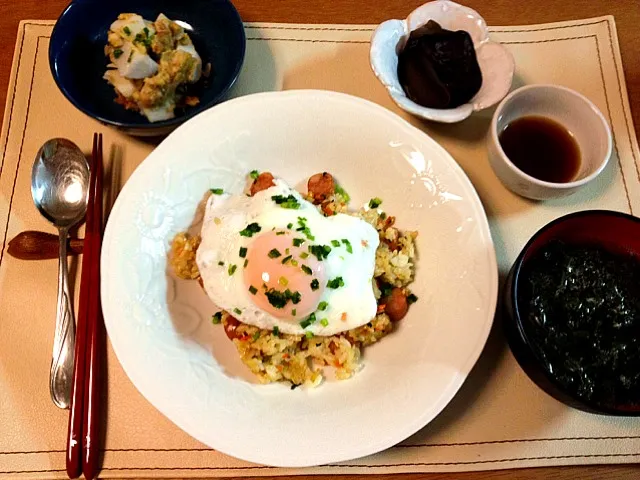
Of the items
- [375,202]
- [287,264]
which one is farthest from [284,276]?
[375,202]

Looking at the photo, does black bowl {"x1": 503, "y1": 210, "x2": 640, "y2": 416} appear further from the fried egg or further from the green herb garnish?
the green herb garnish

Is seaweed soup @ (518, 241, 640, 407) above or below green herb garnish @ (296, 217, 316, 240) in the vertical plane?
below

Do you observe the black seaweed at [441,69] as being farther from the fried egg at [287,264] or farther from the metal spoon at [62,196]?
the metal spoon at [62,196]

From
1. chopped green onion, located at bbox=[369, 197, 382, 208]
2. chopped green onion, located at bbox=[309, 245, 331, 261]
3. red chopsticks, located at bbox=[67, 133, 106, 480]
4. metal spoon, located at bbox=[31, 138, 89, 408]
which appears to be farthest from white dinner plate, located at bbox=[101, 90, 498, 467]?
chopped green onion, located at bbox=[309, 245, 331, 261]

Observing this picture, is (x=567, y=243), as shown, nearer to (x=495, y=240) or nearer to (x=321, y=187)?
(x=495, y=240)

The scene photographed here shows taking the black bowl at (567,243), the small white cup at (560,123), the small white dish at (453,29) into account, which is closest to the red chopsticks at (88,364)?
the small white dish at (453,29)

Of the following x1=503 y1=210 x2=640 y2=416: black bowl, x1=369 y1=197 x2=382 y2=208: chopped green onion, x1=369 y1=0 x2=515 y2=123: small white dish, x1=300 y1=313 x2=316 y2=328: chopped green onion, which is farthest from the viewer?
x1=369 y1=197 x2=382 y2=208: chopped green onion

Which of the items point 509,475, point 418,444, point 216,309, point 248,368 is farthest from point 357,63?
point 509,475
